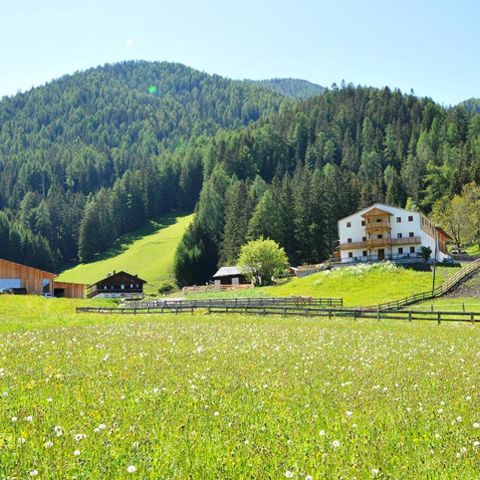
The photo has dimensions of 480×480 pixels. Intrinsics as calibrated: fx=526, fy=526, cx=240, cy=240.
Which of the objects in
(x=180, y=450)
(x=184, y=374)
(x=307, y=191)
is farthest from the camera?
(x=307, y=191)

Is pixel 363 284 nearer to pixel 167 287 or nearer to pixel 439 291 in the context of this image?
pixel 439 291

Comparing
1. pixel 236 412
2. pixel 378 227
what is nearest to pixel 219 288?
pixel 378 227

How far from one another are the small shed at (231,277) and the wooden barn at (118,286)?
21686 mm

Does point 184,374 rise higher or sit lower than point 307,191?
lower

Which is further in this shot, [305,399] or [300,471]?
[305,399]

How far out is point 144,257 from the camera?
15475 centimetres

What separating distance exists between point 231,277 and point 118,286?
29331mm

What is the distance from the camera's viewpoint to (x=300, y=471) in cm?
732

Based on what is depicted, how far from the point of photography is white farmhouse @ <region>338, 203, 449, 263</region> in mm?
94125

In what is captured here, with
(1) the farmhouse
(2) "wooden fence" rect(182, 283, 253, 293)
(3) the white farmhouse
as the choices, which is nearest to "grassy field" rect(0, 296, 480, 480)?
(1) the farmhouse

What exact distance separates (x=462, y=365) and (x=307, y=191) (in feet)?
365

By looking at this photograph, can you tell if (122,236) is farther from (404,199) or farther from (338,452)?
(338,452)

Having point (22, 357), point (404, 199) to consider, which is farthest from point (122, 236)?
point (22, 357)

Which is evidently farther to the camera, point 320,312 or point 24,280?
point 24,280
